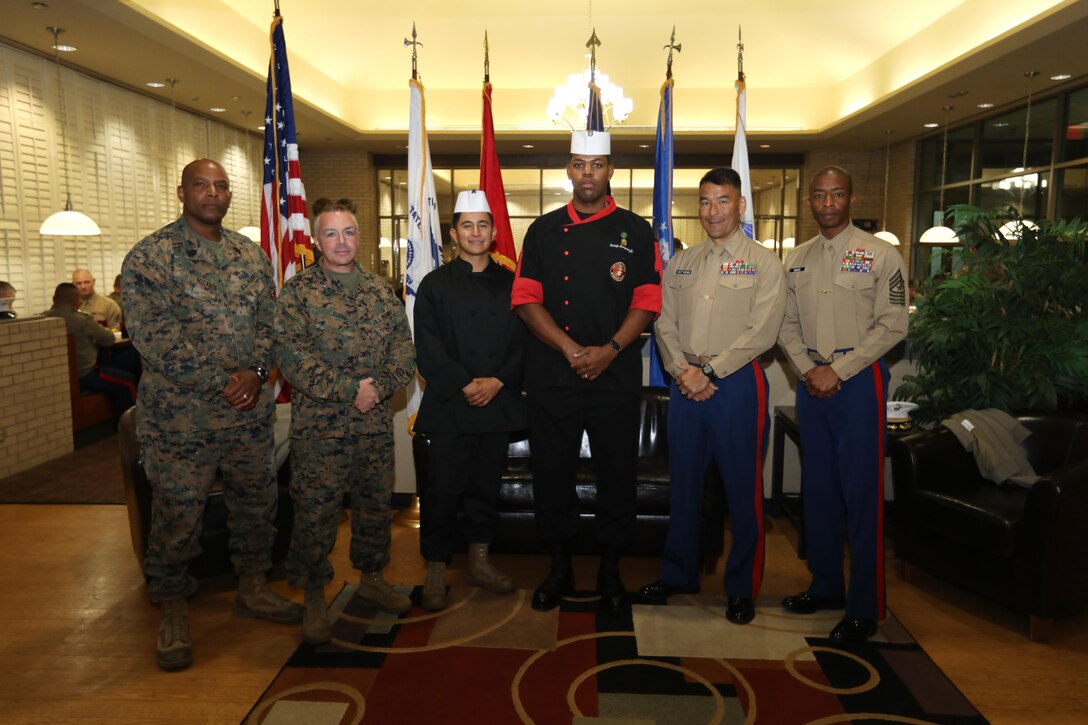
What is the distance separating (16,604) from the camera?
10.7ft

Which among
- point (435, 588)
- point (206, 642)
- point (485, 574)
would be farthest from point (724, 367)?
point (206, 642)

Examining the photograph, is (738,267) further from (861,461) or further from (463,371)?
(463,371)

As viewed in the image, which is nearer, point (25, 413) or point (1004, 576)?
point (1004, 576)

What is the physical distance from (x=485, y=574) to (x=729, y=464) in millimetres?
1178

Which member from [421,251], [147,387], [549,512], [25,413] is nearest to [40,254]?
[25,413]

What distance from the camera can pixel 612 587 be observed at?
319cm

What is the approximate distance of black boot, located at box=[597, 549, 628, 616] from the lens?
10.3ft

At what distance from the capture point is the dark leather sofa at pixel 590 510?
3.48m

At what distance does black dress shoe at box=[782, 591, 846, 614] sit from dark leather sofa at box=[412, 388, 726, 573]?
1.47 feet

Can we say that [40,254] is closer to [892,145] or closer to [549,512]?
[549,512]

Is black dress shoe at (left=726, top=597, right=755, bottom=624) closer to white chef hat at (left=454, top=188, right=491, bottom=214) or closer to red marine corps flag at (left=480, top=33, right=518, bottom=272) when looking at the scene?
white chef hat at (left=454, top=188, right=491, bottom=214)

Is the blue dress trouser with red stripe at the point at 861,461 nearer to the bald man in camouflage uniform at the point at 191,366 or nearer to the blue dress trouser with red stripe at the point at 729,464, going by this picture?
the blue dress trouser with red stripe at the point at 729,464

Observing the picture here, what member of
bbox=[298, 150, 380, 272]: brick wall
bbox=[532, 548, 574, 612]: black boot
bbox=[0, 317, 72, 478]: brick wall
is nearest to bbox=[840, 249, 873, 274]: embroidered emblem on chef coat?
bbox=[532, 548, 574, 612]: black boot

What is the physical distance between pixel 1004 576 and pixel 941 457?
0.56 metres
